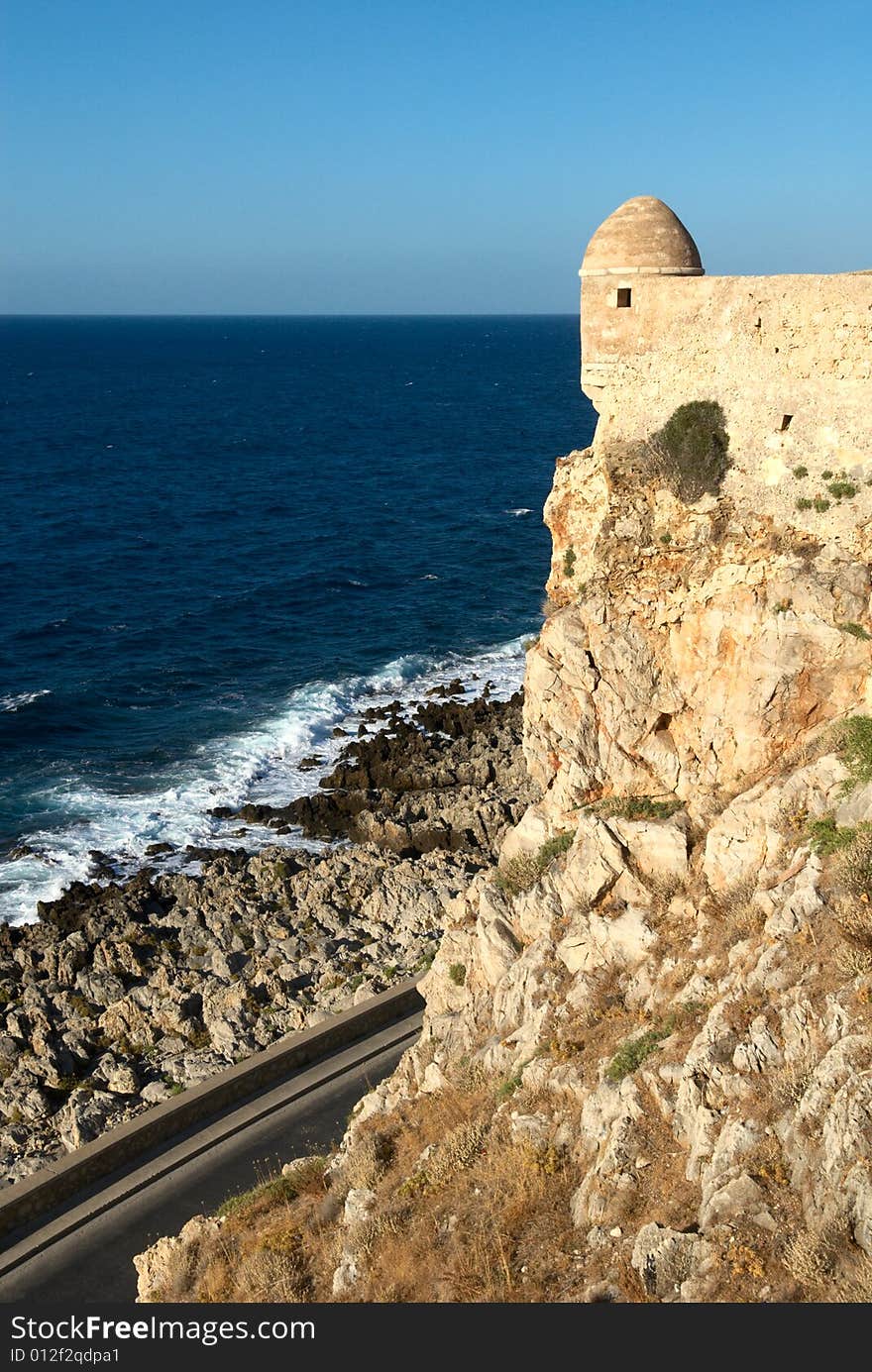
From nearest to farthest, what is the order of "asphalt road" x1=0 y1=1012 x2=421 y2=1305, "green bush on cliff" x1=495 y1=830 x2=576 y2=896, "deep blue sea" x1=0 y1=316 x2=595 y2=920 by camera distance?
"asphalt road" x1=0 y1=1012 x2=421 y2=1305 < "green bush on cliff" x1=495 y1=830 x2=576 y2=896 < "deep blue sea" x1=0 y1=316 x2=595 y2=920

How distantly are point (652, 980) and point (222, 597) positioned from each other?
154 feet

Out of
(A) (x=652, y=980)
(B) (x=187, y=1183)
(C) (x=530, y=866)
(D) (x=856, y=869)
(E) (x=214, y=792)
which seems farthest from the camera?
(E) (x=214, y=792)

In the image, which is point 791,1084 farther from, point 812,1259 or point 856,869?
point 856,869

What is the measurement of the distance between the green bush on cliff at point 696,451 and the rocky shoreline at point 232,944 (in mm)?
8178

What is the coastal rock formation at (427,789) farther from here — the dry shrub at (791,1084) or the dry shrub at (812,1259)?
the dry shrub at (812,1259)

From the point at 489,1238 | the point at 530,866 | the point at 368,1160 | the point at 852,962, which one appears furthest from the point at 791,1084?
the point at 530,866

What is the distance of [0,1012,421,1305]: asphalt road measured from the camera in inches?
735

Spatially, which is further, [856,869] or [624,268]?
[624,268]

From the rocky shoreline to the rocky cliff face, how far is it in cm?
429

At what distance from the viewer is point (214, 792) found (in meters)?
39.4

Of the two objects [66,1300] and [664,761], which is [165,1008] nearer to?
[66,1300]

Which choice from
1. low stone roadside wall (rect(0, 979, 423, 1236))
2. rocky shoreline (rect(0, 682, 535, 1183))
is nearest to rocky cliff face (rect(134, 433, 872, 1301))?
rocky shoreline (rect(0, 682, 535, 1183))

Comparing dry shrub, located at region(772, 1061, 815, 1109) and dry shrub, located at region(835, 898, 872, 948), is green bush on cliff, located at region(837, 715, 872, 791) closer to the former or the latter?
dry shrub, located at region(835, 898, 872, 948)

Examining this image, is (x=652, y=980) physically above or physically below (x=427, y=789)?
above
